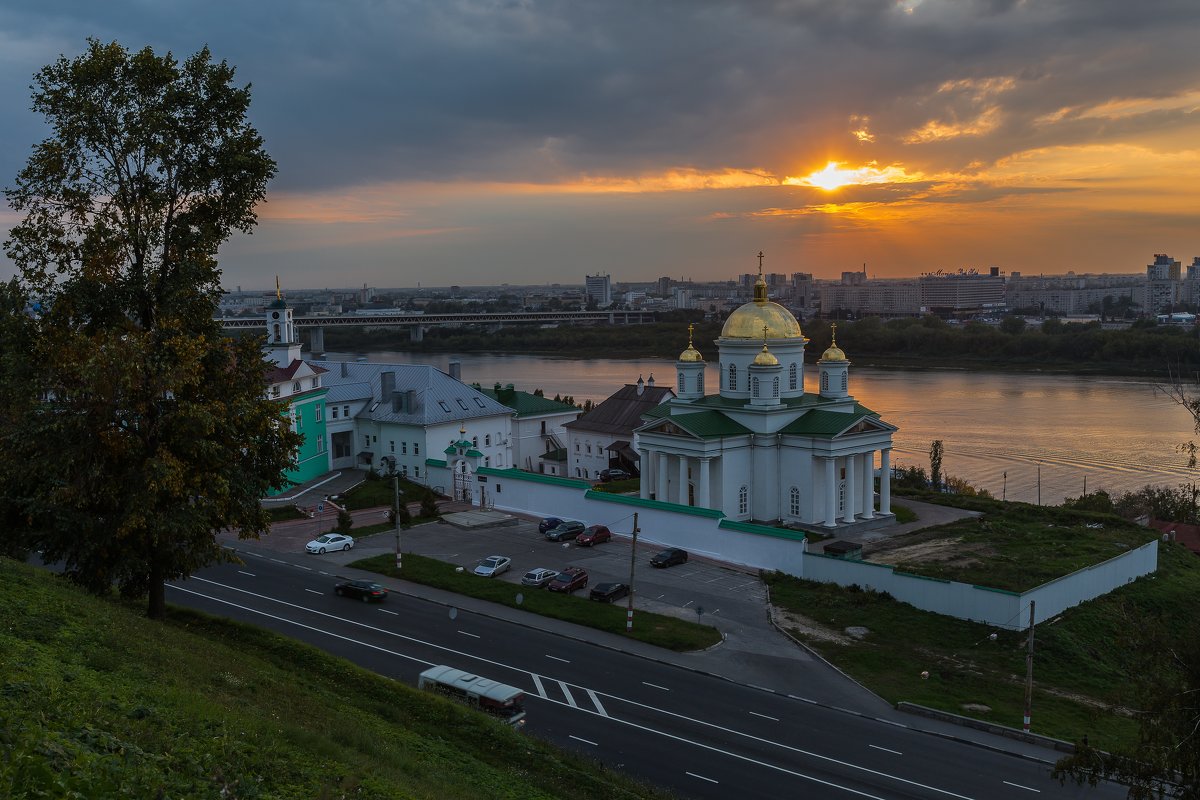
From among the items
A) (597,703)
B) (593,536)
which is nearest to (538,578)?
(593,536)

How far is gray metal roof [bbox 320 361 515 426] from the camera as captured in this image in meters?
39.3

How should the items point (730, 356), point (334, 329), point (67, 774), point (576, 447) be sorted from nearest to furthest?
1. point (67, 774)
2. point (730, 356)
3. point (576, 447)
4. point (334, 329)

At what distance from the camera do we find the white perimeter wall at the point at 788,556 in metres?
23.2

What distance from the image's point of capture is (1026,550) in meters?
28.6

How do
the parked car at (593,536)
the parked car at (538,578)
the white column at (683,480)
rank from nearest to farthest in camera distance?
the parked car at (538,578)
the parked car at (593,536)
the white column at (683,480)

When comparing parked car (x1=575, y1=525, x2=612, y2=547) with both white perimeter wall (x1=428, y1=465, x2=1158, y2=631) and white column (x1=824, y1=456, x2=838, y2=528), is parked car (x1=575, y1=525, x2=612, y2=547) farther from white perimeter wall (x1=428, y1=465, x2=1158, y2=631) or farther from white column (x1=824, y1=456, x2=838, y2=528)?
white column (x1=824, y1=456, x2=838, y2=528)

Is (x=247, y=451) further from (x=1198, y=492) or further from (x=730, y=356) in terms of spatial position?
(x=1198, y=492)

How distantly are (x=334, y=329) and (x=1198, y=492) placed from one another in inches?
5128

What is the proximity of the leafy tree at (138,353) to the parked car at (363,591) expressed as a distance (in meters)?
8.31

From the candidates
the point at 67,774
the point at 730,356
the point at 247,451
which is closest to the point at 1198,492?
the point at 730,356

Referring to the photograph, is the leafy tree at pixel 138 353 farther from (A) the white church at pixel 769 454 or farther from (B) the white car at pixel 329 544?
(A) the white church at pixel 769 454

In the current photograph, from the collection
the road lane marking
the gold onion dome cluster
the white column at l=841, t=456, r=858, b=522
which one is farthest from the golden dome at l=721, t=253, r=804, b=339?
the road lane marking

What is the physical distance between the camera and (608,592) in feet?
79.9

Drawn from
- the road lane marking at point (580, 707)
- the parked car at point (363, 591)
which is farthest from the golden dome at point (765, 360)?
the road lane marking at point (580, 707)
